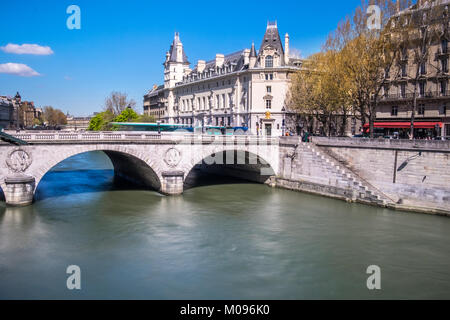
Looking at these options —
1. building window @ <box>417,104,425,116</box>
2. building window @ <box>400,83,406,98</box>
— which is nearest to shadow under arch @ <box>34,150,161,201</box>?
building window @ <box>400,83,406,98</box>

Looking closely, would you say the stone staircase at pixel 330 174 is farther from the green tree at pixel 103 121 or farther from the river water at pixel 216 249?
the green tree at pixel 103 121

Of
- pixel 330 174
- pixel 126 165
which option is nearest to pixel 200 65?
pixel 126 165

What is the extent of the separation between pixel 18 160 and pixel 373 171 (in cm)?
2640

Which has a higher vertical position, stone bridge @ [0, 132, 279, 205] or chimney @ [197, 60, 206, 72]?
chimney @ [197, 60, 206, 72]

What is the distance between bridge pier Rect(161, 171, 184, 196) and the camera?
30.8 m

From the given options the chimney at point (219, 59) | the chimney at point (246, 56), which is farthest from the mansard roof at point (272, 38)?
the chimney at point (219, 59)

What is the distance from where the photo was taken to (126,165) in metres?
37.8

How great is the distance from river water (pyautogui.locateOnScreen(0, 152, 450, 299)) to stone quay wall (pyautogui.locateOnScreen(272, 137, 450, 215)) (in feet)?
4.68

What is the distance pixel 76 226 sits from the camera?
2225 centimetres

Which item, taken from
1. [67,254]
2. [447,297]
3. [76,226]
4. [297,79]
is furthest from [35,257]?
[297,79]

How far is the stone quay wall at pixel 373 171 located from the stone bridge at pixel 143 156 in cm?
321

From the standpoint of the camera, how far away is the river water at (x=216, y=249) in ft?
49.0

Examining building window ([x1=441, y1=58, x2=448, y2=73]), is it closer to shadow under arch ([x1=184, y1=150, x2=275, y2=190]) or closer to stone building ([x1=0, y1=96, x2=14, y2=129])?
shadow under arch ([x1=184, y1=150, x2=275, y2=190])
